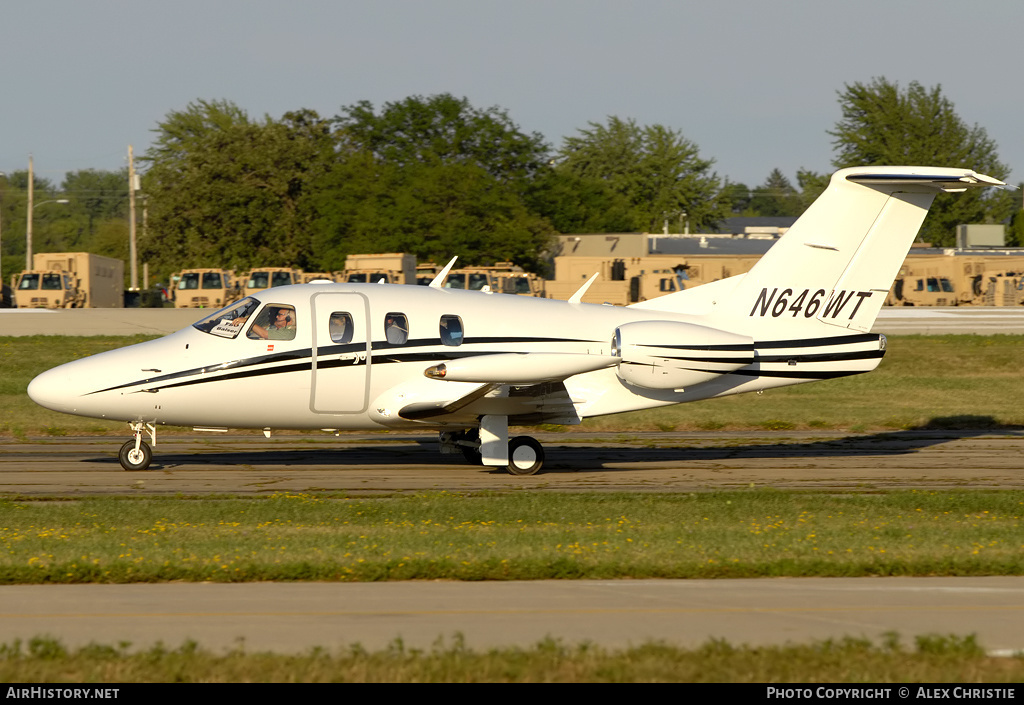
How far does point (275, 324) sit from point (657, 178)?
112 meters

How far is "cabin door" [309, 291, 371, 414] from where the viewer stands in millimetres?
17125

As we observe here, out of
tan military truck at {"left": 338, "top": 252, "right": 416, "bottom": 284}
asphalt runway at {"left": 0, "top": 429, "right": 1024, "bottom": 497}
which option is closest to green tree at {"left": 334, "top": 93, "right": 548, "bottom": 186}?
tan military truck at {"left": 338, "top": 252, "right": 416, "bottom": 284}

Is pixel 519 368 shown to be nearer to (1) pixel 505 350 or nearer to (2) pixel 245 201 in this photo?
(1) pixel 505 350

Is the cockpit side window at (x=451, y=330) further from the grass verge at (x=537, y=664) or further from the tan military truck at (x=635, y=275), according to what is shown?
the tan military truck at (x=635, y=275)

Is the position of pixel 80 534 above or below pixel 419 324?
below

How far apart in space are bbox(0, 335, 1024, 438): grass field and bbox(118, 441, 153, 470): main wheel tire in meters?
6.29

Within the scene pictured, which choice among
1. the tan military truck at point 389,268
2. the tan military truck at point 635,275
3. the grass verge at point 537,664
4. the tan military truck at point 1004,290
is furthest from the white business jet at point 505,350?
the tan military truck at point 1004,290

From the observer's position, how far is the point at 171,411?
55.6 ft

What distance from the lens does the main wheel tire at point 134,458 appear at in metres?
17.5

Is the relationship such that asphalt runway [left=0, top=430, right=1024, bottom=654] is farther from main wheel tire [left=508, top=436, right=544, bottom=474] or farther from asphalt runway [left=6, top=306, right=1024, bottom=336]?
asphalt runway [left=6, top=306, right=1024, bottom=336]

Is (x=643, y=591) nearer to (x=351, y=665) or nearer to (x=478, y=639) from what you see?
(x=478, y=639)

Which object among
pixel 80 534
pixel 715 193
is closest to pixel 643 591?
pixel 80 534
